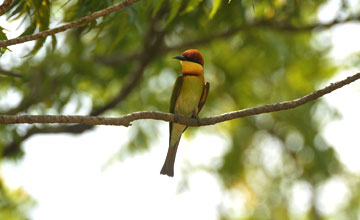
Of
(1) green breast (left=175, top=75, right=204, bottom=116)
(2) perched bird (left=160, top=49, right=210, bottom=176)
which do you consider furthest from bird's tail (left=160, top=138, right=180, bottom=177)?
(1) green breast (left=175, top=75, right=204, bottom=116)

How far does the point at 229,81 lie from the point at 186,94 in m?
4.07

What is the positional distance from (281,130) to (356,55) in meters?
2.14

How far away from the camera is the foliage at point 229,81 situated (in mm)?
7141

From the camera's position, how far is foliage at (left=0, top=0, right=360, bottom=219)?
714 centimetres

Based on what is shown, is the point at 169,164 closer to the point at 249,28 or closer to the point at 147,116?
the point at 147,116

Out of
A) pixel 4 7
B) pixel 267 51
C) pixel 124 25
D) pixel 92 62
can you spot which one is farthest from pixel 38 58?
pixel 4 7


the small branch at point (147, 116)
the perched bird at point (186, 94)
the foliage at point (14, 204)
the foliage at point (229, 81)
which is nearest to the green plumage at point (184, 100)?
the perched bird at point (186, 94)

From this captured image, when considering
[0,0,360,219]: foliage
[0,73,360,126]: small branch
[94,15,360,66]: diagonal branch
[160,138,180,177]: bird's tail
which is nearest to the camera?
[0,73,360,126]: small branch

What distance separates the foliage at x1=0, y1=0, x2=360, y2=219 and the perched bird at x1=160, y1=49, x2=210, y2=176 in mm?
661

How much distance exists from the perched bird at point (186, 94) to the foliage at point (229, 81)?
66cm

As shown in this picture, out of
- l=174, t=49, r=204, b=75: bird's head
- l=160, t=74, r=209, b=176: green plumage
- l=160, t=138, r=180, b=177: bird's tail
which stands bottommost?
l=160, t=138, r=180, b=177: bird's tail

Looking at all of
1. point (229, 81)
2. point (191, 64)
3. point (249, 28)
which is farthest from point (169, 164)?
point (229, 81)

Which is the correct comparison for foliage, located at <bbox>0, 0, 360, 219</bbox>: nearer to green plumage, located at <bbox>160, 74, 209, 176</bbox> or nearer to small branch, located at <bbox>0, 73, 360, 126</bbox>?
green plumage, located at <bbox>160, 74, 209, 176</bbox>

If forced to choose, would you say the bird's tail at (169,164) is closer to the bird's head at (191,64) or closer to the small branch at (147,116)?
the bird's head at (191,64)
